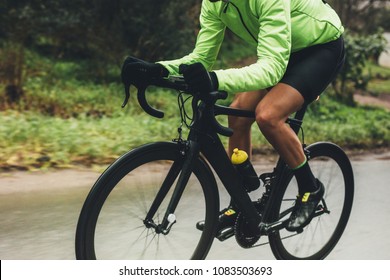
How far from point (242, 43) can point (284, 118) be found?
16.1 meters

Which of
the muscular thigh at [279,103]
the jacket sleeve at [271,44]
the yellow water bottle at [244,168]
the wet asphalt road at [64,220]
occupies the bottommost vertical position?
the wet asphalt road at [64,220]

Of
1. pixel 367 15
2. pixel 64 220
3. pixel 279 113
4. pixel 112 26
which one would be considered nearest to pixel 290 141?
pixel 279 113

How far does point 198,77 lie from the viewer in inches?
110

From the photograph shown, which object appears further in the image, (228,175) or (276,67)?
(228,175)

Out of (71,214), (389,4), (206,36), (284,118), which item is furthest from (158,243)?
(389,4)

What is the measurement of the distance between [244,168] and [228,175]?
229mm

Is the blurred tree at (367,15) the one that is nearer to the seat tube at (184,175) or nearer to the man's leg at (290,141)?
the man's leg at (290,141)

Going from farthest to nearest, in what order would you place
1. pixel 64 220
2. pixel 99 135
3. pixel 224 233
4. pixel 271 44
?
pixel 99 135 < pixel 64 220 < pixel 224 233 < pixel 271 44

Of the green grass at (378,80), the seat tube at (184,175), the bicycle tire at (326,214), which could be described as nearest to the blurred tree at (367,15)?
the green grass at (378,80)

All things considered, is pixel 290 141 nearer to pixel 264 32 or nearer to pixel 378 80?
pixel 264 32

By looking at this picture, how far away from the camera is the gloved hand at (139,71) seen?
298cm

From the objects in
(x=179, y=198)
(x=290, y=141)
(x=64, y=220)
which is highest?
(x=290, y=141)

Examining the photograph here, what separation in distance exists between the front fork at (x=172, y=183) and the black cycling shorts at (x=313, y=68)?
67 centimetres
